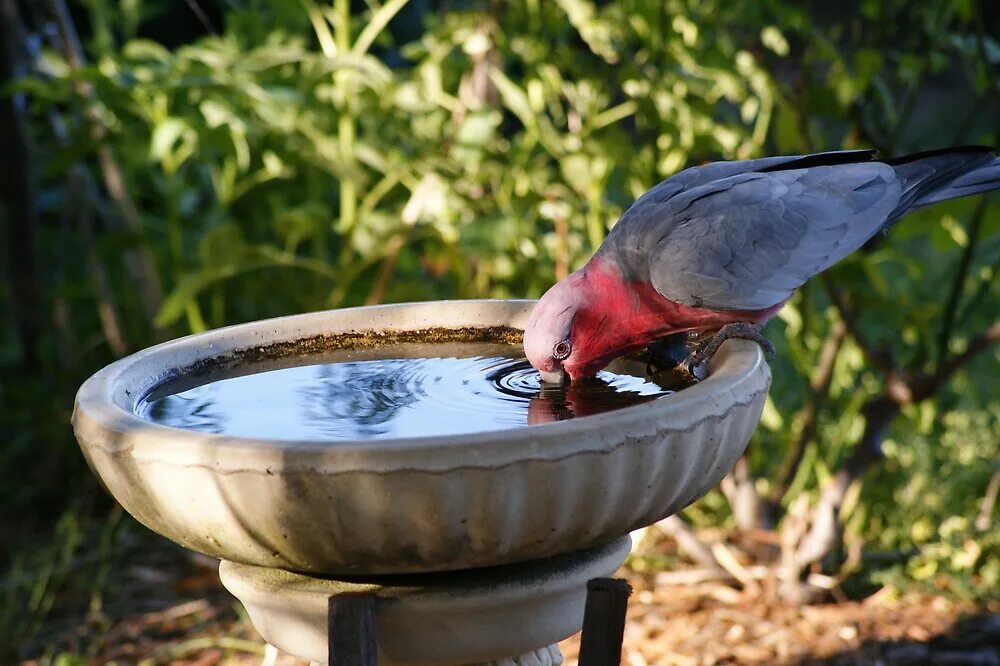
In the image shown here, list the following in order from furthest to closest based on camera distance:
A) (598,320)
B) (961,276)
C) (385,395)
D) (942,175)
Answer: (961,276) → (942,175) → (598,320) → (385,395)

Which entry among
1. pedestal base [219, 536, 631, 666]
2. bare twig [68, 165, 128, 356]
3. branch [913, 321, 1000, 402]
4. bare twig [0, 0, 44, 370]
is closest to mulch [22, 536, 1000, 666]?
branch [913, 321, 1000, 402]

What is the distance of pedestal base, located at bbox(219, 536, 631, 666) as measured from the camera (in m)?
1.24

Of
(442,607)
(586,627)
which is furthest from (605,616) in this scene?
(442,607)

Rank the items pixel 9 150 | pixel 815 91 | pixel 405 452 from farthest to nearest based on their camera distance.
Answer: pixel 9 150
pixel 815 91
pixel 405 452

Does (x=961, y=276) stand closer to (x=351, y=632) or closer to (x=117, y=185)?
(x=351, y=632)

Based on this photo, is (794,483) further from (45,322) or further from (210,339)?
(45,322)

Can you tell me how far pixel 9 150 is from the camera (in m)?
3.24

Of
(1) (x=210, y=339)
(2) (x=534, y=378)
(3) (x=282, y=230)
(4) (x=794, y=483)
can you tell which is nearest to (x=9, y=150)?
(3) (x=282, y=230)

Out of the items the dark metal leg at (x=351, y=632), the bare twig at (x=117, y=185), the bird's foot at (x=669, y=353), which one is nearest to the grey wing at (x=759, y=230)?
the bird's foot at (x=669, y=353)

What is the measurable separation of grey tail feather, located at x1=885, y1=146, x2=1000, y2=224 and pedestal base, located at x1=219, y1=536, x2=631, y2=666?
0.84 metres

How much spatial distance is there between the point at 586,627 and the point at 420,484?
Result: 267 millimetres

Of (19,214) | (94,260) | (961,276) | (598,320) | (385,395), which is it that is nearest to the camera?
(385,395)

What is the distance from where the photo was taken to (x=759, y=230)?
1.63 metres

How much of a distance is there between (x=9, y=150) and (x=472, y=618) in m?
2.60
